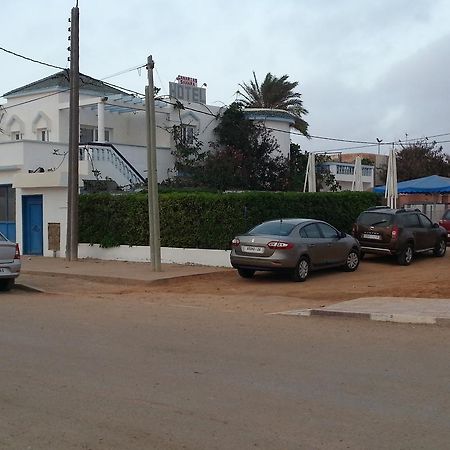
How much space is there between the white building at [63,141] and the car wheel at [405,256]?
36.7 ft

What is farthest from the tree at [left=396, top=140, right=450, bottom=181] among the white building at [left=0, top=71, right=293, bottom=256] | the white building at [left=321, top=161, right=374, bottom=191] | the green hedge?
the green hedge

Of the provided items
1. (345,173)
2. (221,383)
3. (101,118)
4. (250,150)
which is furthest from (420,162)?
(221,383)

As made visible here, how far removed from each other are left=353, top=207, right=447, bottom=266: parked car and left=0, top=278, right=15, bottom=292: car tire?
9.60 meters

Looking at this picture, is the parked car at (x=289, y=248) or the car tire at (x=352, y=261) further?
the car tire at (x=352, y=261)

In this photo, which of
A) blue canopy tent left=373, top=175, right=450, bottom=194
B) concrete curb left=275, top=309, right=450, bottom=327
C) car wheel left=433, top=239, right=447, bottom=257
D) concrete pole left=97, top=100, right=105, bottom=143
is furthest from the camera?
concrete pole left=97, top=100, right=105, bottom=143

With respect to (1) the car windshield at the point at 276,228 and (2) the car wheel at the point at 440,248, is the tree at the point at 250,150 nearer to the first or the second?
(2) the car wheel at the point at 440,248

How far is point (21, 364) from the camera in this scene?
782 cm

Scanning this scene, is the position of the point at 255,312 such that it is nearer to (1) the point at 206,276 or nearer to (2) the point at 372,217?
(1) the point at 206,276

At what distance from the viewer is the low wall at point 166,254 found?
63.2 feet

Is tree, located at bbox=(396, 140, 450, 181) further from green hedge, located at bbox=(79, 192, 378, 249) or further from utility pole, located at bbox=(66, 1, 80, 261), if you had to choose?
utility pole, located at bbox=(66, 1, 80, 261)

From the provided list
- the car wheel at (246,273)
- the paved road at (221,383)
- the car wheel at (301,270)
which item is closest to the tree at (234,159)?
the car wheel at (246,273)

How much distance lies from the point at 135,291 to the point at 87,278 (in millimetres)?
2577

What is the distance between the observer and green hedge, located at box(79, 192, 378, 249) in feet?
62.7

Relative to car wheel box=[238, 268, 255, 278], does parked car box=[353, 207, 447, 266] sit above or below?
above
